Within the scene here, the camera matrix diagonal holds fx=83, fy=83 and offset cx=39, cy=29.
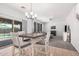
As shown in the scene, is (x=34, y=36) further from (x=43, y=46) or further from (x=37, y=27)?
(x=43, y=46)

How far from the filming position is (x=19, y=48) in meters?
2.23

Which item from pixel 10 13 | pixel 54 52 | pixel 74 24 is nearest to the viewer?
pixel 10 13

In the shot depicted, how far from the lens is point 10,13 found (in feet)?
6.95

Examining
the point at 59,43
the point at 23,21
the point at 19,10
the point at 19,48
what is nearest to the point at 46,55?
the point at 59,43

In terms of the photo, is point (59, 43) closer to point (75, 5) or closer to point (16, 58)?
point (75, 5)

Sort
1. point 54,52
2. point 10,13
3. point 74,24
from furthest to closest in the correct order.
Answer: point 74,24 < point 54,52 < point 10,13

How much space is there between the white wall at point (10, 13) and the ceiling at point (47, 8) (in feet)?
0.32

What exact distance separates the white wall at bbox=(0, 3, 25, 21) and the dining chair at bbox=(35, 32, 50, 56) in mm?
825

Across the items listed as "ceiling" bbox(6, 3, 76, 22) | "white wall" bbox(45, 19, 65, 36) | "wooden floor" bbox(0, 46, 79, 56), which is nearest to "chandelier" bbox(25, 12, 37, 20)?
"ceiling" bbox(6, 3, 76, 22)

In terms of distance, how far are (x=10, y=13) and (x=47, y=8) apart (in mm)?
968

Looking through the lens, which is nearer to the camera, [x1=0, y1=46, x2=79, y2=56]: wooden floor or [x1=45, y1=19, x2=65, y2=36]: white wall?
[x1=0, y1=46, x2=79, y2=56]: wooden floor

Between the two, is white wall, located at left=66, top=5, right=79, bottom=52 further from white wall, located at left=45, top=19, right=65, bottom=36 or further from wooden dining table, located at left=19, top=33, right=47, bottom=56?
wooden dining table, located at left=19, top=33, right=47, bottom=56

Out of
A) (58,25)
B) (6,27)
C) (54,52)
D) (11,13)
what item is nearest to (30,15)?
(11,13)

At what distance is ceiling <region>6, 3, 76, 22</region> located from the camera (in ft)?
7.07
